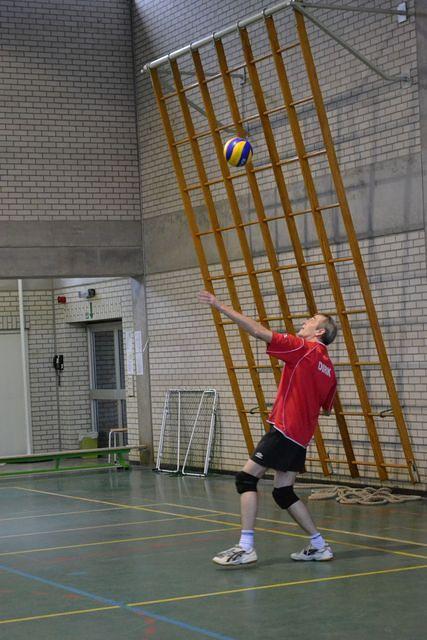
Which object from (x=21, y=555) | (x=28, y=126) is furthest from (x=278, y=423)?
(x=28, y=126)

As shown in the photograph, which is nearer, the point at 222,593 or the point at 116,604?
the point at 116,604

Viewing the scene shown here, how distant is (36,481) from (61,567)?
6.59 m

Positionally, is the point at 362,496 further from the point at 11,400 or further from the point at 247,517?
the point at 11,400

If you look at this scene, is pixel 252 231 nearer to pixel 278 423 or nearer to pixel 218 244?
pixel 218 244

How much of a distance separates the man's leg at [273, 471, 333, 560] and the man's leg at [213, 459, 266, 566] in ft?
0.52

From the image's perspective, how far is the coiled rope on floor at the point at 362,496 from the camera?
10.8 metres

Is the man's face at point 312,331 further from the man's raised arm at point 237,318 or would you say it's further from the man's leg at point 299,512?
the man's leg at point 299,512

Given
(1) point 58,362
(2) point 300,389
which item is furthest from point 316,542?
(1) point 58,362

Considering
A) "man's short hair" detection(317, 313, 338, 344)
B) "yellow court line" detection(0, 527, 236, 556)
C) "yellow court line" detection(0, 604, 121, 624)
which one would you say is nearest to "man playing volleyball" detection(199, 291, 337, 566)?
"man's short hair" detection(317, 313, 338, 344)

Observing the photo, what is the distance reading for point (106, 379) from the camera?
1838 centimetres

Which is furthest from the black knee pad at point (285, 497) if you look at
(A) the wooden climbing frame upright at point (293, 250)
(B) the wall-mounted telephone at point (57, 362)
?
(B) the wall-mounted telephone at point (57, 362)

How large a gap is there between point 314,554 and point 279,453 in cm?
79

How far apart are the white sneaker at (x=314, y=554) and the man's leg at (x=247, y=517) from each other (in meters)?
0.34

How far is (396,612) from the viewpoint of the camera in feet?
19.9
